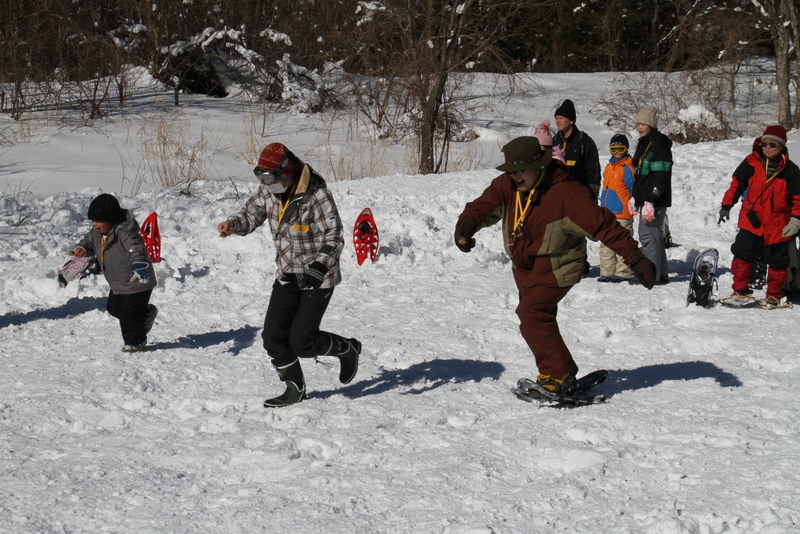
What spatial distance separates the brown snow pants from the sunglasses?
1577 mm

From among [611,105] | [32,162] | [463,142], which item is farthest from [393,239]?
[611,105]

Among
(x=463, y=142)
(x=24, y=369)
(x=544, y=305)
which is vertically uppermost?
(x=463, y=142)

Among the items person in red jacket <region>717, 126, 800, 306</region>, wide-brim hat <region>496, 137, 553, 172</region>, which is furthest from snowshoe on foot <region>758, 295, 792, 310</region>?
wide-brim hat <region>496, 137, 553, 172</region>

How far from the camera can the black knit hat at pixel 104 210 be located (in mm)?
5281

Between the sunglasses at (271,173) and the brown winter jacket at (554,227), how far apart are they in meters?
1.06

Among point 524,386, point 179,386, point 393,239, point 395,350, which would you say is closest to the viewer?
point 524,386

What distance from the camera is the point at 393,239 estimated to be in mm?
8266

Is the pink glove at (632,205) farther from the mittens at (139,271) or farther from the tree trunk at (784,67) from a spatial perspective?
the tree trunk at (784,67)

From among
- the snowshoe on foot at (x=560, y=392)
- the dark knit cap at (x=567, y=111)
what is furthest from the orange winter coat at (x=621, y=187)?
the snowshoe on foot at (x=560, y=392)

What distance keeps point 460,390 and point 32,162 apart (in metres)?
9.71

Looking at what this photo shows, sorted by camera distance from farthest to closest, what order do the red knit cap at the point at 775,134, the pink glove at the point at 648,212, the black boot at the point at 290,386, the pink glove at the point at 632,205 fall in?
the pink glove at the point at 632,205, the pink glove at the point at 648,212, the red knit cap at the point at 775,134, the black boot at the point at 290,386

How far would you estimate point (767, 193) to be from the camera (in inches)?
247

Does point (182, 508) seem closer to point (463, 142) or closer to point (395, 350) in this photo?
point (395, 350)

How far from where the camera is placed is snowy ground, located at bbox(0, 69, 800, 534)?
324cm
